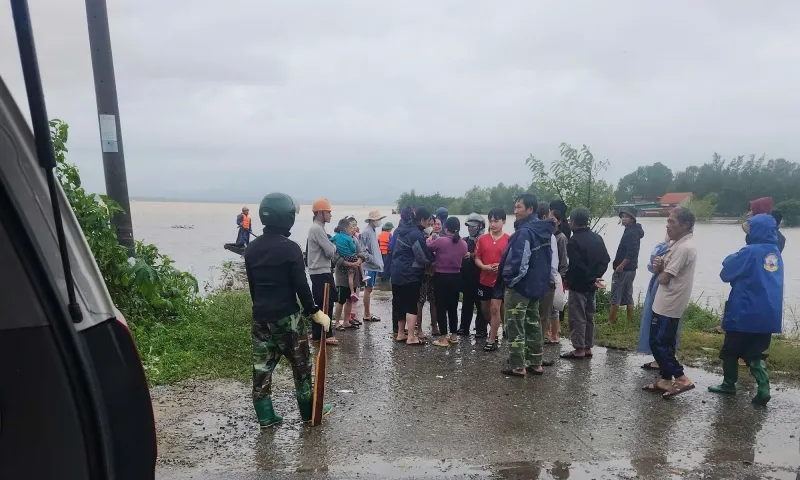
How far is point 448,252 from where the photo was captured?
23.7ft

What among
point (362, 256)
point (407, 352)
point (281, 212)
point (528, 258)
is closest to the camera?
point (281, 212)

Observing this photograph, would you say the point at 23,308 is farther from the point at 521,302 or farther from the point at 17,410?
the point at 521,302

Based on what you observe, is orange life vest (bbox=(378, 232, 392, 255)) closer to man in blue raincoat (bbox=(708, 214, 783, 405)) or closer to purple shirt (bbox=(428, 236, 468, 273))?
purple shirt (bbox=(428, 236, 468, 273))

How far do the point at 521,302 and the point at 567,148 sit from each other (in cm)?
546

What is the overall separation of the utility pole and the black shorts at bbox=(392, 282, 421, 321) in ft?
11.3

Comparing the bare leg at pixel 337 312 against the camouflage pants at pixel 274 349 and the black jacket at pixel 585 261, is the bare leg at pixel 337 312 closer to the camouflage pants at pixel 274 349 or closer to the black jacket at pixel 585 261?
the black jacket at pixel 585 261

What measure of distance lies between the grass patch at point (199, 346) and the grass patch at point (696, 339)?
4.79 meters

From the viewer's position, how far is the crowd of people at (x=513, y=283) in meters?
4.58

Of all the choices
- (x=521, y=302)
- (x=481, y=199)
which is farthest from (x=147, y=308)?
(x=481, y=199)

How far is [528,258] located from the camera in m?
6.02

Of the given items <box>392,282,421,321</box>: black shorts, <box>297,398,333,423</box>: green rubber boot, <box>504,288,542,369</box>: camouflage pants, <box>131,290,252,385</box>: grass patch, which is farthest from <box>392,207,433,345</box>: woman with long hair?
<box>297,398,333,423</box>: green rubber boot

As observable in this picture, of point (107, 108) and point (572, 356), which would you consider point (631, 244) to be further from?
point (107, 108)

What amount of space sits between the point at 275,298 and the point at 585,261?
3.98 m

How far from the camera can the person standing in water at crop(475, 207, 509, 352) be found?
7102 mm
